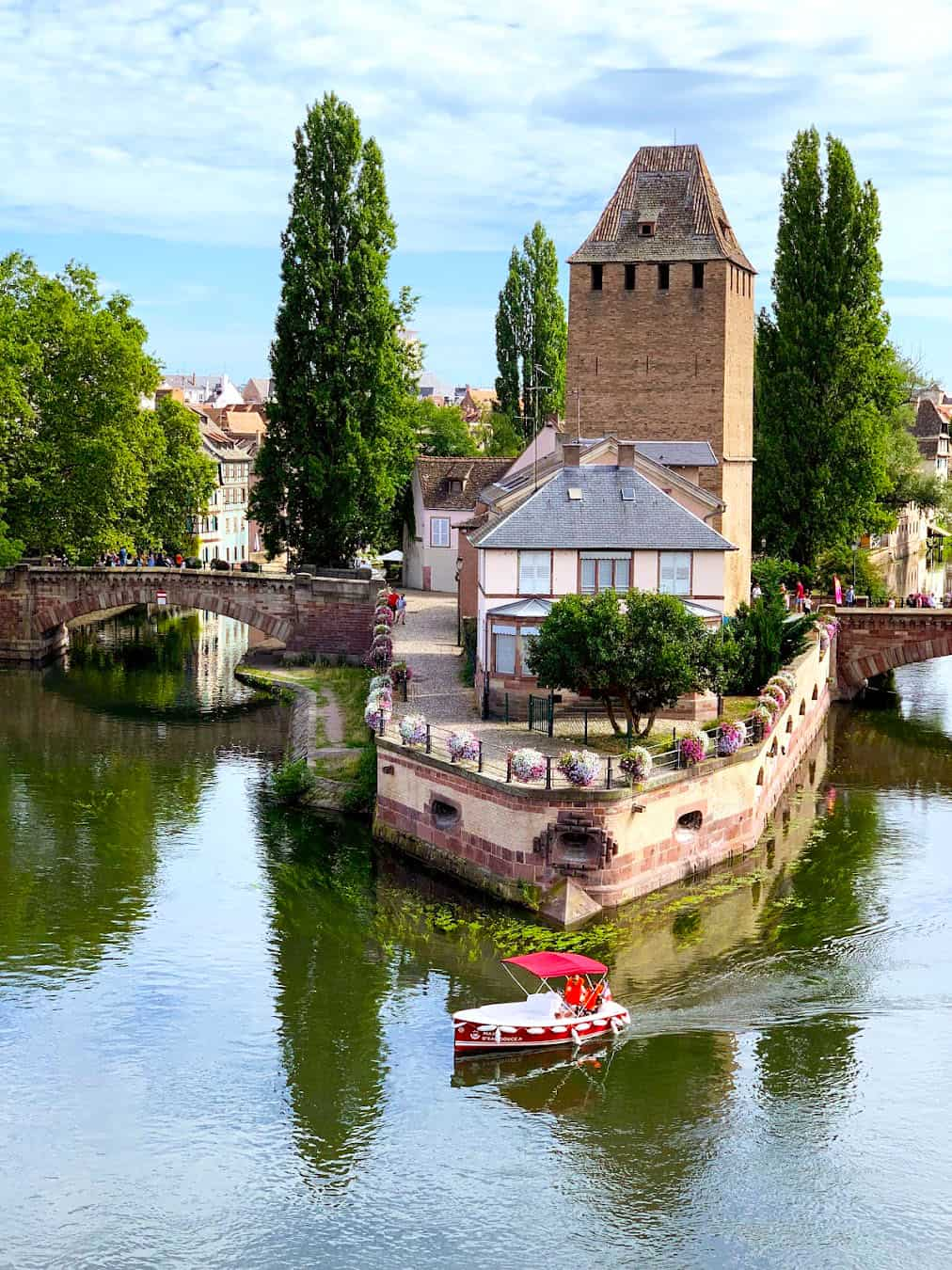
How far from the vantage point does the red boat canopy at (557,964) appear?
31.1 metres

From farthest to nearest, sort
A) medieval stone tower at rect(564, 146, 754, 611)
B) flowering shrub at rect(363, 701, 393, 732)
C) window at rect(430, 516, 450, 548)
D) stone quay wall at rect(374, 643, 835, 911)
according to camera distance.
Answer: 1. window at rect(430, 516, 450, 548)
2. medieval stone tower at rect(564, 146, 754, 611)
3. flowering shrub at rect(363, 701, 393, 732)
4. stone quay wall at rect(374, 643, 835, 911)

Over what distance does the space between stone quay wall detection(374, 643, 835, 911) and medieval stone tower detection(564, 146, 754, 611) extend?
808 inches

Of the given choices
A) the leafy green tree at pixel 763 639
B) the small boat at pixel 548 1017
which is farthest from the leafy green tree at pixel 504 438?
the small boat at pixel 548 1017

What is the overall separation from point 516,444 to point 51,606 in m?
34.9

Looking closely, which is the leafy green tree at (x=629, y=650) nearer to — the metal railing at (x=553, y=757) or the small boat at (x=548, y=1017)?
the metal railing at (x=553, y=757)

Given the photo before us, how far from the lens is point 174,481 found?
83.8m

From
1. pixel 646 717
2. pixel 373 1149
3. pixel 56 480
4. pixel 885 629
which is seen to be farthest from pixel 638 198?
pixel 373 1149

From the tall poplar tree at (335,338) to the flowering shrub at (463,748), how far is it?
36.1m

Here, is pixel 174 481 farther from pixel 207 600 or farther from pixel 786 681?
pixel 786 681

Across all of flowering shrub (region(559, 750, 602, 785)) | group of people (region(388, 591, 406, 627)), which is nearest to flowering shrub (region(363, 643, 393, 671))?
group of people (region(388, 591, 406, 627))

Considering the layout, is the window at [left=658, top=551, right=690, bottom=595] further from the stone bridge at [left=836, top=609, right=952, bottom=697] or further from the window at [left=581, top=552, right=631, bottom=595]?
the stone bridge at [left=836, top=609, right=952, bottom=697]

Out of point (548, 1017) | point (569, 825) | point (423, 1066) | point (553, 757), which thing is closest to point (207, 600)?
point (553, 757)

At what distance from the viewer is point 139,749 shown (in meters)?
57.0

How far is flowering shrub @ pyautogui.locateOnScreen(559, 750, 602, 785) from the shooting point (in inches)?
1474
